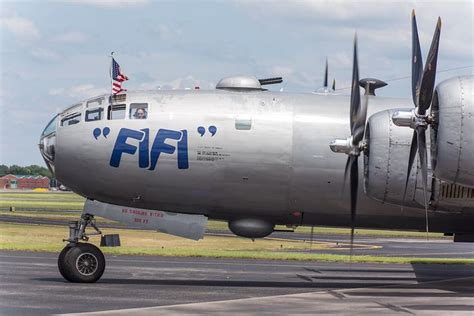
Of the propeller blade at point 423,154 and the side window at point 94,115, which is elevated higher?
the side window at point 94,115

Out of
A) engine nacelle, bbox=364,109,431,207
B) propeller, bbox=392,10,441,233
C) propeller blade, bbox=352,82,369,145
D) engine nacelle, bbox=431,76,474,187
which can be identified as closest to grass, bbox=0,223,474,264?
engine nacelle, bbox=364,109,431,207

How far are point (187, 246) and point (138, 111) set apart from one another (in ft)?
78.1

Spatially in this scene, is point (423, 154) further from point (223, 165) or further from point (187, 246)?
point (187, 246)

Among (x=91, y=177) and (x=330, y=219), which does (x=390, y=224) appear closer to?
(x=330, y=219)

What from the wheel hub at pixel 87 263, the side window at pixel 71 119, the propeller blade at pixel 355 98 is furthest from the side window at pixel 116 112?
the propeller blade at pixel 355 98

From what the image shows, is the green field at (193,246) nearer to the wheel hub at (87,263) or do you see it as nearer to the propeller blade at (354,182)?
the propeller blade at (354,182)

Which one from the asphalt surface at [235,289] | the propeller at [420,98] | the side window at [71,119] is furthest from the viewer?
the side window at [71,119]

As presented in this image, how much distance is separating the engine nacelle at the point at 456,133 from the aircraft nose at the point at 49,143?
1136 centimetres

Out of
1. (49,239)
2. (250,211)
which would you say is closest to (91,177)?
(250,211)

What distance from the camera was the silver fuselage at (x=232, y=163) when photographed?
2638 centimetres

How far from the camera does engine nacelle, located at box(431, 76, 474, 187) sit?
2195 cm

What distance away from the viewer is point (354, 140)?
986 inches

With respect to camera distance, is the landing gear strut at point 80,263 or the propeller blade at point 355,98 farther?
the landing gear strut at point 80,263

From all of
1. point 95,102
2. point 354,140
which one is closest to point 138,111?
point 95,102
